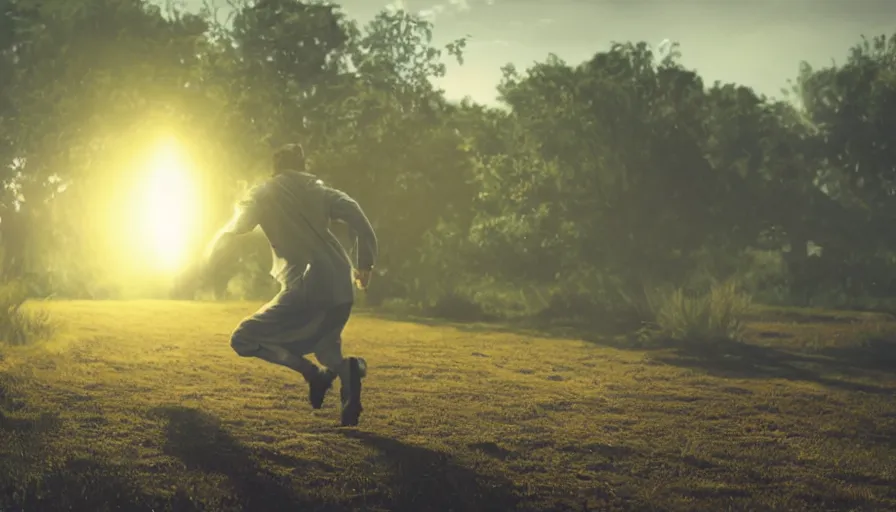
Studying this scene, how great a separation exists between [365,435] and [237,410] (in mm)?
1408

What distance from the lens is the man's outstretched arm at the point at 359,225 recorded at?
6.82 m

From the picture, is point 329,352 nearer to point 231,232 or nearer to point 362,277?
point 362,277

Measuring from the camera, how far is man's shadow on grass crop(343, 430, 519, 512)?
5.07 m

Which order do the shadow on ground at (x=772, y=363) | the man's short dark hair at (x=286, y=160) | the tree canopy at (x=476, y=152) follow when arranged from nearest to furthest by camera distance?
the man's short dark hair at (x=286, y=160) → the shadow on ground at (x=772, y=363) → the tree canopy at (x=476, y=152)

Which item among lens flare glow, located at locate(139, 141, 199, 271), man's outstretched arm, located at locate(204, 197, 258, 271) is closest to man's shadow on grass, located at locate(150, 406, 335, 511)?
man's outstretched arm, located at locate(204, 197, 258, 271)

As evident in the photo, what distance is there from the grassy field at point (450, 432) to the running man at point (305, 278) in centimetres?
48

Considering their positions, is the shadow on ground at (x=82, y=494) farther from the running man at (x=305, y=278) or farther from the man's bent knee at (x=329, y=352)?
the man's bent knee at (x=329, y=352)

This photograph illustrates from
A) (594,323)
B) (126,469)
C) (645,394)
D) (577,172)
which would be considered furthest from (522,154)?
(126,469)

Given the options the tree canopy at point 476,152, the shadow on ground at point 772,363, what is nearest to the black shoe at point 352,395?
the shadow on ground at point 772,363

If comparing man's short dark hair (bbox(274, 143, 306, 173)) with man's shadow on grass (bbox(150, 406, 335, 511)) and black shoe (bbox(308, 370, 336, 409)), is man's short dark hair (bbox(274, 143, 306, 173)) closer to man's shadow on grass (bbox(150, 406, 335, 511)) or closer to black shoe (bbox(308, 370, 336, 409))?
black shoe (bbox(308, 370, 336, 409))

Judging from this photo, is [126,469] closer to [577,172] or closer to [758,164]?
[577,172]

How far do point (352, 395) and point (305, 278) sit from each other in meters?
0.94

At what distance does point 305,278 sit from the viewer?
6910 millimetres

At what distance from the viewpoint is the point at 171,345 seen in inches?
482
